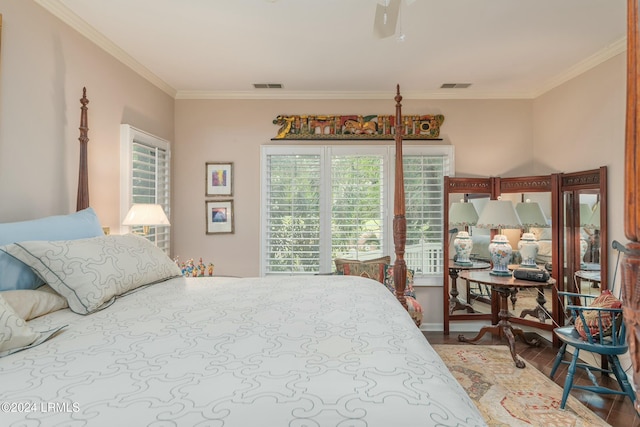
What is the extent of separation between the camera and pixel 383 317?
132 cm

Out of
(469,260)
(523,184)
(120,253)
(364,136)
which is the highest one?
(364,136)

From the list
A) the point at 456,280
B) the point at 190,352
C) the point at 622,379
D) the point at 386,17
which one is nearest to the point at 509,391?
the point at 622,379

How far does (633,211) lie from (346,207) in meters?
3.28

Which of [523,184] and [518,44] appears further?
[523,184]

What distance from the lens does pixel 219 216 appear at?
3896 millimetres

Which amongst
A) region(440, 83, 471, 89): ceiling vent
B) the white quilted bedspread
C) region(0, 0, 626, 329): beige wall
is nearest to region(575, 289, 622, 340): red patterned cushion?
region(0, 0, 626, 329): beige wall

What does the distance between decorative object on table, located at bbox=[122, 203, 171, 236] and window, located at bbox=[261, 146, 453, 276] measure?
1.27m

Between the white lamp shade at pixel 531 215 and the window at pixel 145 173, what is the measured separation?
3814 mm

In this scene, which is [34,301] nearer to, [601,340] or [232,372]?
[232,372]

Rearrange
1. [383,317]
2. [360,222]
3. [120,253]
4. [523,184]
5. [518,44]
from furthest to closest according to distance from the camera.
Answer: [360,222]
[523,184]
[518,44]
[120,253]
[383,317]

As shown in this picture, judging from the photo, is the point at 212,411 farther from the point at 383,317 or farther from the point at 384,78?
the point at 384,78

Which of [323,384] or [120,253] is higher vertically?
[120,253]

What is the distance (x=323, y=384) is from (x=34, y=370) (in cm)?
74

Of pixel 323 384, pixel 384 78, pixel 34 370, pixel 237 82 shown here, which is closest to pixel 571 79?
pixel 384 78
